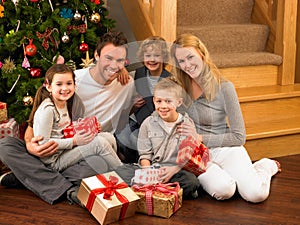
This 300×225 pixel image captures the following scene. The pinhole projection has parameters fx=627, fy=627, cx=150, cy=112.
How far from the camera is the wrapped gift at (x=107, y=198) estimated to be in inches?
109

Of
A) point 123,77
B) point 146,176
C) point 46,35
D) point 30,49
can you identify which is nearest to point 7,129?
point 30,49

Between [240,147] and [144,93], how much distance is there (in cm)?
58

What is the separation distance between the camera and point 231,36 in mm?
4191

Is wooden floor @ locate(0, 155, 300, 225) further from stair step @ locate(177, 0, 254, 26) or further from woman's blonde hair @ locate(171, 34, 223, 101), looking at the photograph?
stair step @ locate(177, 0, 254, 26)

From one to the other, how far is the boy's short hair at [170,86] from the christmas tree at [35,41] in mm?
670

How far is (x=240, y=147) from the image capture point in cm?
326

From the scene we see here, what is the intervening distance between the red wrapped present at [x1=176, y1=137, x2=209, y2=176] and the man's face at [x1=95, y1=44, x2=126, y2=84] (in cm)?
51

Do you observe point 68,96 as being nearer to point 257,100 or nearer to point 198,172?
point 198,172

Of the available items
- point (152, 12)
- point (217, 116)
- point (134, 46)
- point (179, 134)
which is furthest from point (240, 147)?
point (152, 12)

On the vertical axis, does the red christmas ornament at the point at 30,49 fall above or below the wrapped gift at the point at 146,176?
above

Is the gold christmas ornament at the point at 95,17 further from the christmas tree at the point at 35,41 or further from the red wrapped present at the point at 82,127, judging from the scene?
the red wrapped present at the point at 82,127

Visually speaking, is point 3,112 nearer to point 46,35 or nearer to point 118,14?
point 46,35

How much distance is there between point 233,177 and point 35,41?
1.34 metres

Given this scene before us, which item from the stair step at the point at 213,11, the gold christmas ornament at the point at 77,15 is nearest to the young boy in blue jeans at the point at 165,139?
the gold christmas ornament at the point at 77,15
